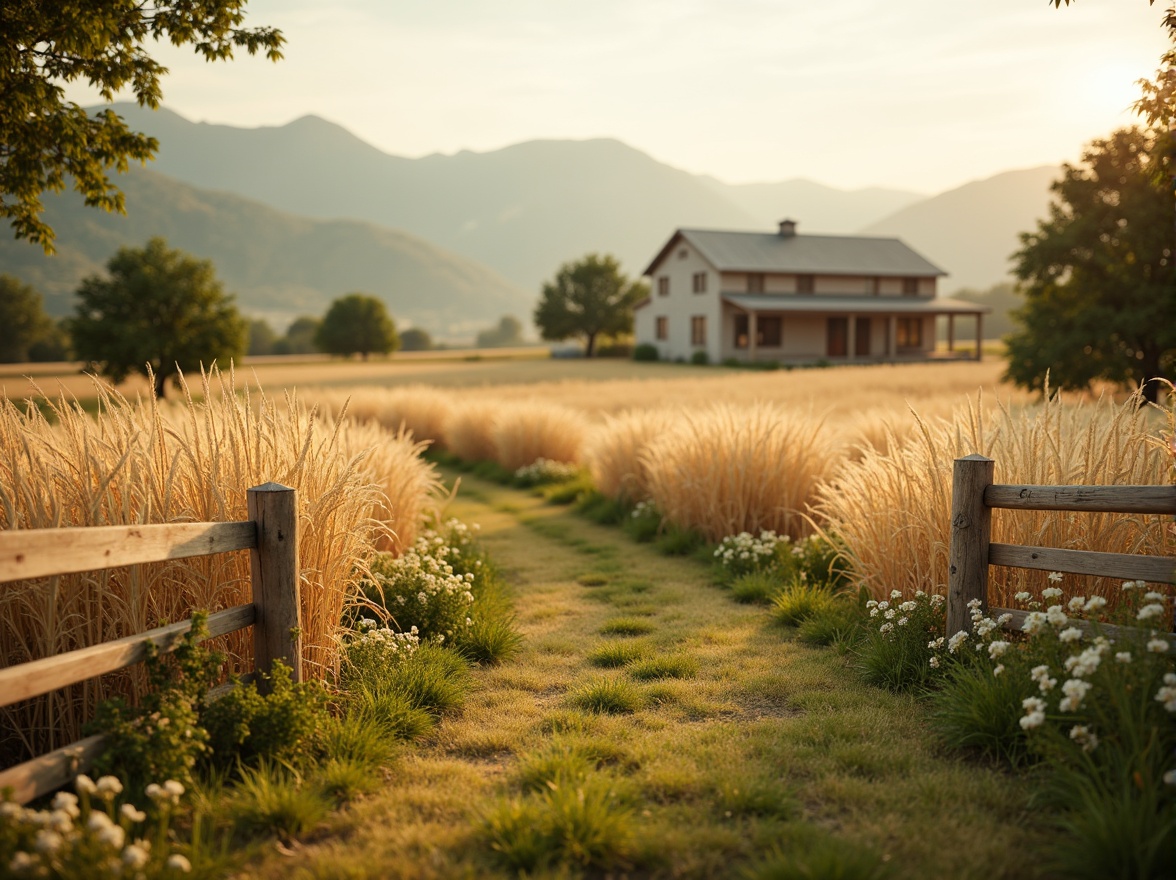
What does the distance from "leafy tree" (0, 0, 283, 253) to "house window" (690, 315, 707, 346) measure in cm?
3559

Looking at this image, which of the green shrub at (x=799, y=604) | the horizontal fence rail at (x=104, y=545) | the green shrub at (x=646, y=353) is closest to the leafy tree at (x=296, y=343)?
the green shrub at (x=646, y=353)

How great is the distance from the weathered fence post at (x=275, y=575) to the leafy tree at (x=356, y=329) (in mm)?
61194

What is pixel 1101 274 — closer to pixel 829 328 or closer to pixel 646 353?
pixel 829 328

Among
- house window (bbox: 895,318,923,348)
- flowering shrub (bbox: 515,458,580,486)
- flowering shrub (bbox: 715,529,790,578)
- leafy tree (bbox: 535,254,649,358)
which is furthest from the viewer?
leafy tree (bbox: 535,254,649,358)

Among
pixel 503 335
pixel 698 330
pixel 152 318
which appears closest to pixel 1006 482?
pixel 152 318

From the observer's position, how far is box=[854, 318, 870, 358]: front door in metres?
42.1

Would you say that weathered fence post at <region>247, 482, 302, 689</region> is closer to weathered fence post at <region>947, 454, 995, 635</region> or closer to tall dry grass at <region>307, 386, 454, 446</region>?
weathered fence post at <region>947, 454, 995, 635</region>

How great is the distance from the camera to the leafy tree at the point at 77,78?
5434 millimetres

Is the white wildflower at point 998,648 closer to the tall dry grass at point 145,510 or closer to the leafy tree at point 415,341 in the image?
the tall dry grass at point 145,510

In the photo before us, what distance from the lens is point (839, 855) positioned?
255 centimetres

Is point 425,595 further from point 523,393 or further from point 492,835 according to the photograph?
point 523,393

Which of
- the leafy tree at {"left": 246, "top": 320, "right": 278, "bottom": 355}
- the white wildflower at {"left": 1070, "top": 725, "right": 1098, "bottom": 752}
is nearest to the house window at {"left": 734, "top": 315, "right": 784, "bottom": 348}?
the white wildflower at {"left": 1070, "top": 725, "right": 1098, "bottom": 752}

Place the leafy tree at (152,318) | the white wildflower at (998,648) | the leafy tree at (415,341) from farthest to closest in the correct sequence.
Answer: the leafy tree at (415,341)
the leafy tree at (152,318)
the white wildflower at (998,648)

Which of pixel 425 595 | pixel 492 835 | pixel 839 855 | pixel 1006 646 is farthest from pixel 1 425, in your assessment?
pixel 1006 646
